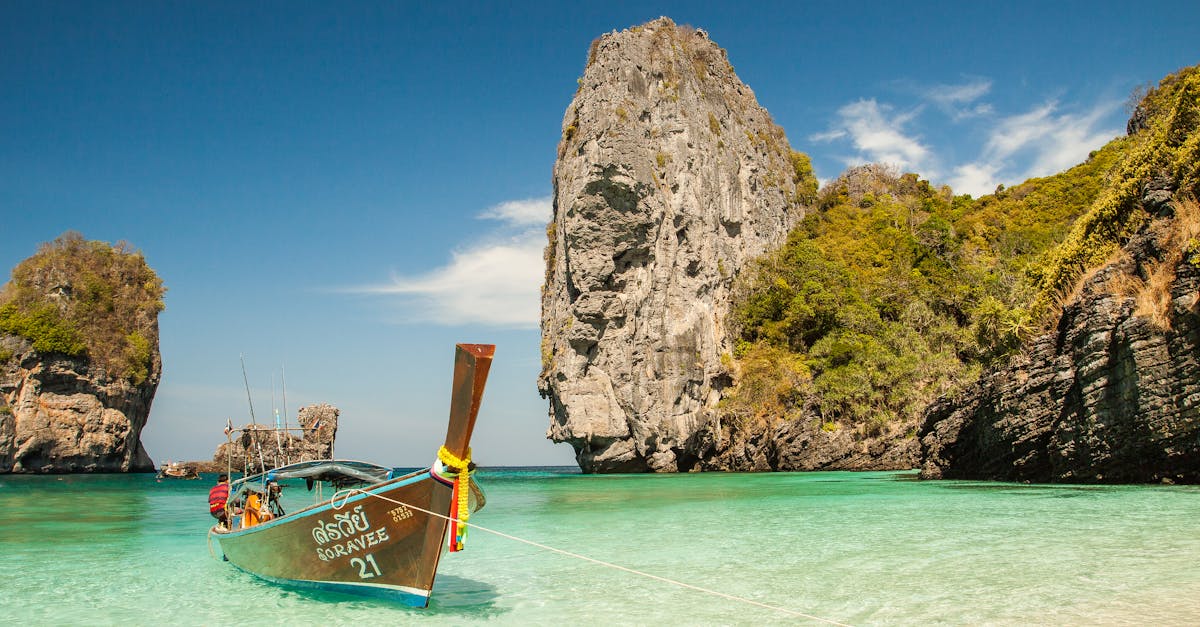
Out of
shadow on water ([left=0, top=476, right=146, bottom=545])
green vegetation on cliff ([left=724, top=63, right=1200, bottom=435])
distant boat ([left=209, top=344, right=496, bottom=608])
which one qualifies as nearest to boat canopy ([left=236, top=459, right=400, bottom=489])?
distant boat ([left=209, top=344, right=496, bottom=608])

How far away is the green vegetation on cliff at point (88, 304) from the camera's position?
173 feet

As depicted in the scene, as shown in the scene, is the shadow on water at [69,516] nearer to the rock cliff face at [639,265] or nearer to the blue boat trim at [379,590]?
the blue boat trim at [379,590]

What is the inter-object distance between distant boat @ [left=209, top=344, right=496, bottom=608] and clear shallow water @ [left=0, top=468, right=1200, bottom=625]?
32 cm

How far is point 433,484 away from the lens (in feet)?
21.1

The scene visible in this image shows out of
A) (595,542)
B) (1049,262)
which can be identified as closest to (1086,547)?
(595,542)

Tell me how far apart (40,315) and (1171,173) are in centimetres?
6590

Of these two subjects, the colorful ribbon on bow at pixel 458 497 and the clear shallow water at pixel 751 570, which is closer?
the colorful ribbon on bow at pixel 458 497

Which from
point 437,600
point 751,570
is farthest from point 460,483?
point 751,570

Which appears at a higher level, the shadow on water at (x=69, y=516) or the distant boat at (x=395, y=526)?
the distant boat at (x=395, y=526)

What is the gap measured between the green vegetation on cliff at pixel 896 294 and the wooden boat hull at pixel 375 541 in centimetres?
1980

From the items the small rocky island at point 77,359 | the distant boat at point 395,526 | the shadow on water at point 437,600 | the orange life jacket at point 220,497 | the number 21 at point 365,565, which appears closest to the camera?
the distant boat at point 395,526

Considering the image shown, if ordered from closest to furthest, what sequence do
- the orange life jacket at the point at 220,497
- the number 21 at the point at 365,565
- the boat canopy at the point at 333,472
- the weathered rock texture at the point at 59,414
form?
the number 21 at the point at 365,565 < the boat canopy at the point at 333,472 < the orange life jacket at the point at 220,497 < the weathered rock texture at the point at 59,414

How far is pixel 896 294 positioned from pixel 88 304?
60561 mm

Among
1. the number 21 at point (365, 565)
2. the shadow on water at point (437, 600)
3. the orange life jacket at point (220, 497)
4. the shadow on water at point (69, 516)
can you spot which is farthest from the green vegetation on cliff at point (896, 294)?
the shadow on water at point (69, 516)
